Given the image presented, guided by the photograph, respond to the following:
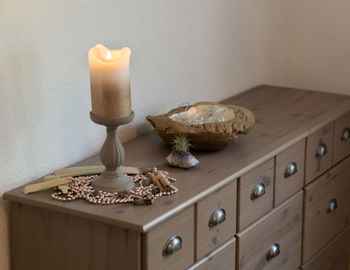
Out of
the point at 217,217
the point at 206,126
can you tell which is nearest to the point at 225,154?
the point at 206,126

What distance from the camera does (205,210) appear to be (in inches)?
67.4

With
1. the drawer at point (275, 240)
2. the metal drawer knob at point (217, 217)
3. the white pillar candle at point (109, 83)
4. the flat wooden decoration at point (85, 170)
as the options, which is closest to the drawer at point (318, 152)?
the drawer at point (275, 240)

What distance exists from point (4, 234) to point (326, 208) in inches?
50.4

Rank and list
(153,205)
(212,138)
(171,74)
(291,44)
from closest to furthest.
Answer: (153,205)
(212,138)
(171,74)
(291,44)

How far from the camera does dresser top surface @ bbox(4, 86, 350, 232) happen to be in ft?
5.08

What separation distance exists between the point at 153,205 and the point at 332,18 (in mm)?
1562

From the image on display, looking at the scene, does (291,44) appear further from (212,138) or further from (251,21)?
(212,138)

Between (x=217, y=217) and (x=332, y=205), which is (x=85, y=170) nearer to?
(x=217, y=217)

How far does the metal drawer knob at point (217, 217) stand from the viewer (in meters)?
1.75

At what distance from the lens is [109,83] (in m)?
1.57

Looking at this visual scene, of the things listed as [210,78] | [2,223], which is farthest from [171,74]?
[2,223]

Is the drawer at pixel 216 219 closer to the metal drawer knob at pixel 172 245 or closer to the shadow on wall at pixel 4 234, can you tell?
the metal drawer knob at pixel 172 245

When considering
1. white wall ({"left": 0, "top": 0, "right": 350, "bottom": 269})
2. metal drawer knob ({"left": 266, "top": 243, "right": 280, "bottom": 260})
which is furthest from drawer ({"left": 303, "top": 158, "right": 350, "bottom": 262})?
white wall ({"left": 0, "top": 0, "right": 350, "bottom": 269})

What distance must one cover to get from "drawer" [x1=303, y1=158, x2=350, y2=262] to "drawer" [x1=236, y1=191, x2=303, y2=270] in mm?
72
